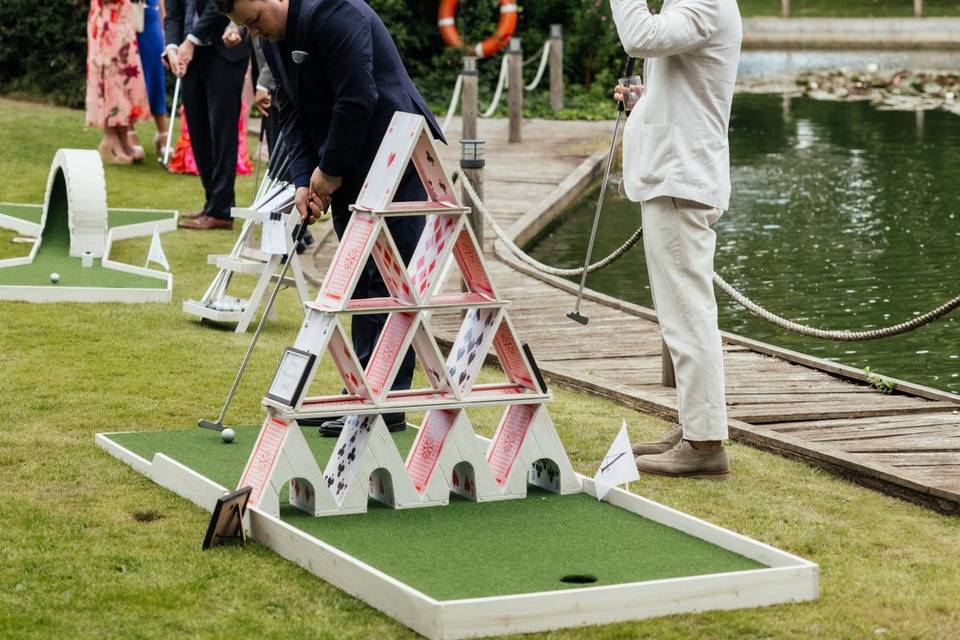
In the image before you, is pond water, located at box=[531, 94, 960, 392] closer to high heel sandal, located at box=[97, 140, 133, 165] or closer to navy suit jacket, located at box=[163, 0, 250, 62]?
navy suit jacket, located at box=[163, 0, 250, 62]

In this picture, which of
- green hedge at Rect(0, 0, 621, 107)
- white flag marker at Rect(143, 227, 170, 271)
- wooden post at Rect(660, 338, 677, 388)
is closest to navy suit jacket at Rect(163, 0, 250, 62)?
white flag marker at Rect(143, 227, 170, 271)

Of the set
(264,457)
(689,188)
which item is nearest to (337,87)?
(689,188)

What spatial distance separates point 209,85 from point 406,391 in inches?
231

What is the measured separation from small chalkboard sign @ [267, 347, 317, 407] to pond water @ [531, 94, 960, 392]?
12.9 feet

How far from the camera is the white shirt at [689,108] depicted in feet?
16.7

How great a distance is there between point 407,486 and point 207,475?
680mm

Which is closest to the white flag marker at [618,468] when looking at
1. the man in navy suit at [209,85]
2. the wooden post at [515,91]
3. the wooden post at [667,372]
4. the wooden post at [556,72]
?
the wooden post at [667,372]

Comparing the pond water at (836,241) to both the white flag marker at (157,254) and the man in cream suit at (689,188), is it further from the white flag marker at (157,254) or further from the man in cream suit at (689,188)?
the white flag marker at (157,254)

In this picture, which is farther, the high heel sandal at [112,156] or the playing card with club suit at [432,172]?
the high heel sandal at [112,156]

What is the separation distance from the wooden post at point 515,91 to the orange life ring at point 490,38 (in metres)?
5.36

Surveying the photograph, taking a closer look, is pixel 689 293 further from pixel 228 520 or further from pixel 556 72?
pixel 556 72

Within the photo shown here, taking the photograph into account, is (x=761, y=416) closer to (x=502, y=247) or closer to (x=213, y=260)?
(x=213, y=260)

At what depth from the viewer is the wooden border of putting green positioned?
3.79 meters

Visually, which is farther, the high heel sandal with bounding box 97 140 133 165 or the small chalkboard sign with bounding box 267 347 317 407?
the high heel sandal with bounding box 97 140 133 165
